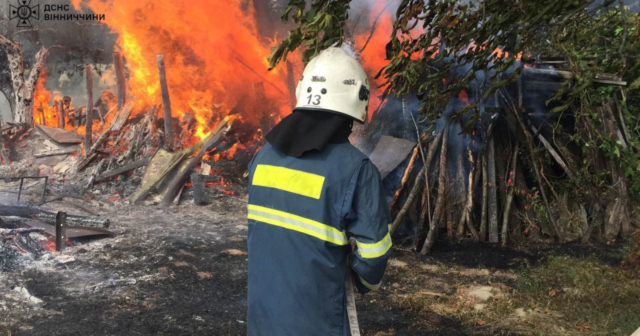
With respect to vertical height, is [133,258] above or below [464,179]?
below

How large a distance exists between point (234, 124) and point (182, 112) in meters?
2.08

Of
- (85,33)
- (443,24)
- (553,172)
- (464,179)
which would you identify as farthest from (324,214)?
(85,33)

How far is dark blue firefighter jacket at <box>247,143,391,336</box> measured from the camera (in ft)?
7.17

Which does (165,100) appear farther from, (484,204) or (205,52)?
(484,204)

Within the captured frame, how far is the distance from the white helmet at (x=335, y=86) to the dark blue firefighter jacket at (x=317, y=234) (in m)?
0.20

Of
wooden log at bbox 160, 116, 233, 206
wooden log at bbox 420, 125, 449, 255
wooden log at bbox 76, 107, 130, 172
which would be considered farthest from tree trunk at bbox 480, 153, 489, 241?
wooden log at bbox 76, 107, 130, 172

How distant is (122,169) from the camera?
11312 millimetres

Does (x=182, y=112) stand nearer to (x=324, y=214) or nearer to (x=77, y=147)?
(x=77, y=147)

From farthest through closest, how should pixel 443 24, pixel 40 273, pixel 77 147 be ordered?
pixel 77 147 → pixel 40 273 → pixel 443 24

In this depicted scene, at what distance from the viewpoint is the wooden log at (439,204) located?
7309mm

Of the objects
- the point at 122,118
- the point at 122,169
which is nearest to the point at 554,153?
the point at 122,169

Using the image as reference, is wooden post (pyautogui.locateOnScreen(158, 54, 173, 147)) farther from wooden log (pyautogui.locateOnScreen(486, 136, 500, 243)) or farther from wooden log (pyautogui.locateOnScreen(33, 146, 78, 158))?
wooden log (pyautogui.locateOnScreen(486, 136, 500, 243))

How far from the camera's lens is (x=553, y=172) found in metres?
7.88

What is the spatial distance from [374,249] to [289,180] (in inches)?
20.3
